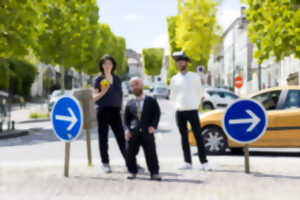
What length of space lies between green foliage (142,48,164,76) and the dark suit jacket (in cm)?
13573

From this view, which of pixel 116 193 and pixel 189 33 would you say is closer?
pixel 116 193

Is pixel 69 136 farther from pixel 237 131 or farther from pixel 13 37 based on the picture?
pixel 13 37

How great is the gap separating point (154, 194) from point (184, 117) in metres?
2.09

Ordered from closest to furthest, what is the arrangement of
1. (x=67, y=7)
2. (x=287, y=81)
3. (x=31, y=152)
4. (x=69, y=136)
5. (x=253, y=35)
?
(x=69, y=136) → (x=31, y=152) → (x=253, y=35) → (x=67, y=7) → (x=287, y=81)

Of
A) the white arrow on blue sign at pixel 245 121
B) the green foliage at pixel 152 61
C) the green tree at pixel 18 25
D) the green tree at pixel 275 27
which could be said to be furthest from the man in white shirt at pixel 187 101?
the green foliage at pixel 152 61

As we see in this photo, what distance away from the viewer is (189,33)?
39031 mm

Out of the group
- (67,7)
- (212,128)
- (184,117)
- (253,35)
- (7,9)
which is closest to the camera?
(184,117)

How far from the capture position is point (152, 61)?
5669 inches

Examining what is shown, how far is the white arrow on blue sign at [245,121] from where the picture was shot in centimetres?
699

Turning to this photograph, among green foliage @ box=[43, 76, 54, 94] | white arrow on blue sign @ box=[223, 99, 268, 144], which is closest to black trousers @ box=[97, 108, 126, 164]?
white arrow on blue sign @ box=[223, 99, 268, 144]

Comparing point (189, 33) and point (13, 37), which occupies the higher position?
point (189, 33)

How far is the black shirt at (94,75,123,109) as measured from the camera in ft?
24.3

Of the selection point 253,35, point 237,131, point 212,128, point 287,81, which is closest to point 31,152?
point 212,128

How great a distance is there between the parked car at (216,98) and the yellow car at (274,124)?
1871 centimetres
